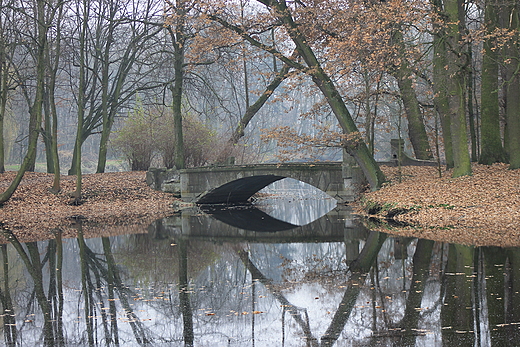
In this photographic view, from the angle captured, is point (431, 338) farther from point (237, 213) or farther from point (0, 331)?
point (237, 213)

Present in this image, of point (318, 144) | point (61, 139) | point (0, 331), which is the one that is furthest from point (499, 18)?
point (61, 139)

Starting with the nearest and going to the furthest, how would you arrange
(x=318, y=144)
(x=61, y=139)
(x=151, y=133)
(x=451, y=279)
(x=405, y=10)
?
1. (x=451, y=279)
2. (x=405, y=10)
3. (x=318, y=144)
4. (x=151, y=133)
5. (x=61, y=139)

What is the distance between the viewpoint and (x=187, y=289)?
21.5ft

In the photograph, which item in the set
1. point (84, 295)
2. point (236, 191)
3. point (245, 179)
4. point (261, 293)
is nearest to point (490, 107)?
point (245, 179)

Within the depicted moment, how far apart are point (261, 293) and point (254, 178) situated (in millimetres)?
14671

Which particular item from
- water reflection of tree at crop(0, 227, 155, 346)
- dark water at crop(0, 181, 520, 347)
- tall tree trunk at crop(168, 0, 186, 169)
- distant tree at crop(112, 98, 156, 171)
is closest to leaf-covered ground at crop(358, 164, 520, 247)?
dark water at crop(0, 181, 520, 347)

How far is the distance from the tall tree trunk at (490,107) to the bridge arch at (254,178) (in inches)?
167

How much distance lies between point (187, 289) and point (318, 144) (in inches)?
406

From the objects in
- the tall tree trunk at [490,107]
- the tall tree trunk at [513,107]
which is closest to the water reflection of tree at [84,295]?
the tall tree trunk at [513,107]

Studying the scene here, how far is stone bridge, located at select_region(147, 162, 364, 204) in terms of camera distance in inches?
747

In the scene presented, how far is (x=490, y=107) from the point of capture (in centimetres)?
1680

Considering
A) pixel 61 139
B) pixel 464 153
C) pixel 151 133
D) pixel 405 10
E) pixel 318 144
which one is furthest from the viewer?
pixel 61 139

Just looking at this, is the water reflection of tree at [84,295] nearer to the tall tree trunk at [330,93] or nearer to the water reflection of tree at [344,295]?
the water reflection of tree at [344,295]

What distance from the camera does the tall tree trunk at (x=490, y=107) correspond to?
16.5 meters
